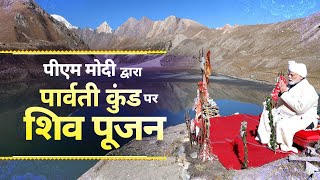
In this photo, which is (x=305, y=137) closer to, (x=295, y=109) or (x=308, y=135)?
(x=308, y=135)

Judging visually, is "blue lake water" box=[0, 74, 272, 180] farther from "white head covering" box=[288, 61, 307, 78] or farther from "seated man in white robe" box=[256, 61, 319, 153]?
"white head covering" box=[288, 61, 307, 78]

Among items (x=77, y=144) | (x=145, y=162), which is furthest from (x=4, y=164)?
(x=145, y=162)

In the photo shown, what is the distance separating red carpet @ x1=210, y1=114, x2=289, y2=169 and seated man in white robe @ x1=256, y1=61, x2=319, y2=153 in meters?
0.46

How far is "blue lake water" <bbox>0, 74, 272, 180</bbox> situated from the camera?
18625 mm

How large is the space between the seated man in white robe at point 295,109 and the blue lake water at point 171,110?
1095 cm

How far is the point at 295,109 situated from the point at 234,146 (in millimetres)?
2181

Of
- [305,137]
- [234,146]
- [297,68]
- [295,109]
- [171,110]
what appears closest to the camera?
[305,137]

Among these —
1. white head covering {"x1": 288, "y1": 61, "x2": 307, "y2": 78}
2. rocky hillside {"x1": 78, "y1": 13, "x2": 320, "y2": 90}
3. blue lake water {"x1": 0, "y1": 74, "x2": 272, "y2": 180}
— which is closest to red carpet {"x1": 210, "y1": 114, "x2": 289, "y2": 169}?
white head covering {"x1": 288, "y1": 61, "x2": 307, "y2": 78}

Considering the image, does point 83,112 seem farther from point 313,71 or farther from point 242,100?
point 313,71

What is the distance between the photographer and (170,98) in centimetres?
4500

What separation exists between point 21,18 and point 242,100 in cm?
8475

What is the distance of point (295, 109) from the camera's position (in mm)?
9305

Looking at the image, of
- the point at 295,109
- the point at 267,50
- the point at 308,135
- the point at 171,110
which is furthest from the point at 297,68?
the point at 267,50

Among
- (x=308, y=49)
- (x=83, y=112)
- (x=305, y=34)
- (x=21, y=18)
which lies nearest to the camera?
(x=83, y=112)
